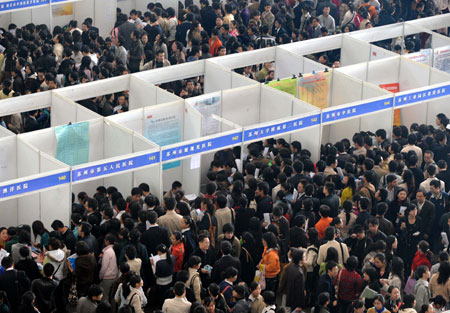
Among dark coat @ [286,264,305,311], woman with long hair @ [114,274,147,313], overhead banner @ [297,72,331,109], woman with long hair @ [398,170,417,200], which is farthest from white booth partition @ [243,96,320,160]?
woman with long hair @ [114,274,147,313]

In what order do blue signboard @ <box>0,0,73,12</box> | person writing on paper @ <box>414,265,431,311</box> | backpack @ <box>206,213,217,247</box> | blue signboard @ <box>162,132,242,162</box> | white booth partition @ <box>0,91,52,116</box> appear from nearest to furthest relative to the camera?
1. person writing on paper @ <box>414,265,431,311</box>
2. backpack @ <box>206,213,217,247</box>
3. blue signboard @ <box>162,132,242,162</box>
4. white booth partition @ <box>0,91,52,116</box>
5. blue signboard @ <box>0,0,73,12</box>

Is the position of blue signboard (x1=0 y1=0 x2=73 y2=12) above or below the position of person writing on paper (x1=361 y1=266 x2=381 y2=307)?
above

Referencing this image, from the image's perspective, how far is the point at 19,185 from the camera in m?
13.4

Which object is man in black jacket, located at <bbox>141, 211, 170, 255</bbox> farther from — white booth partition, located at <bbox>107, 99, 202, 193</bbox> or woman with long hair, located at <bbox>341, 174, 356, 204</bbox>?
woman with long hair, located at <bbox>341, 174, 356, 204</bbox>

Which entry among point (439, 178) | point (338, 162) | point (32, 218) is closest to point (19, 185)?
point (32, 218)

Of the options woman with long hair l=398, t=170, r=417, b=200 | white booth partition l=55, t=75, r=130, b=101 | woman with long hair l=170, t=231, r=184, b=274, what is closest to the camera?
woman with long hair l=170, t=231, r=184, b=274

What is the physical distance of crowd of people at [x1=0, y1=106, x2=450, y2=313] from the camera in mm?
12141

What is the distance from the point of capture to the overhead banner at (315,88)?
17845 millimetres

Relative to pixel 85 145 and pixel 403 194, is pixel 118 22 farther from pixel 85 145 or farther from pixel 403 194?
pixel 403 194

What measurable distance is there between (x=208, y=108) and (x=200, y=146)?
5.90 feet

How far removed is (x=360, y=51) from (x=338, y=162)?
4.71 m

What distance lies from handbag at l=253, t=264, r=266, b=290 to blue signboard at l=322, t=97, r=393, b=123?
3.80 metres

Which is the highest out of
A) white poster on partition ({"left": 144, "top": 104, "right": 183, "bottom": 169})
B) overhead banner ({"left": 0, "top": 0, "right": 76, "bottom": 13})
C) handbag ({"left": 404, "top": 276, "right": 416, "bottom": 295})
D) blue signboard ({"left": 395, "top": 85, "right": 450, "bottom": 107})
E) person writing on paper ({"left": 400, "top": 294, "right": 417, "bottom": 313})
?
overhead banner ({"left": 0, "top": 0, "right": 76, "bottom": 13})

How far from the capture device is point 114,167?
14219 mm
